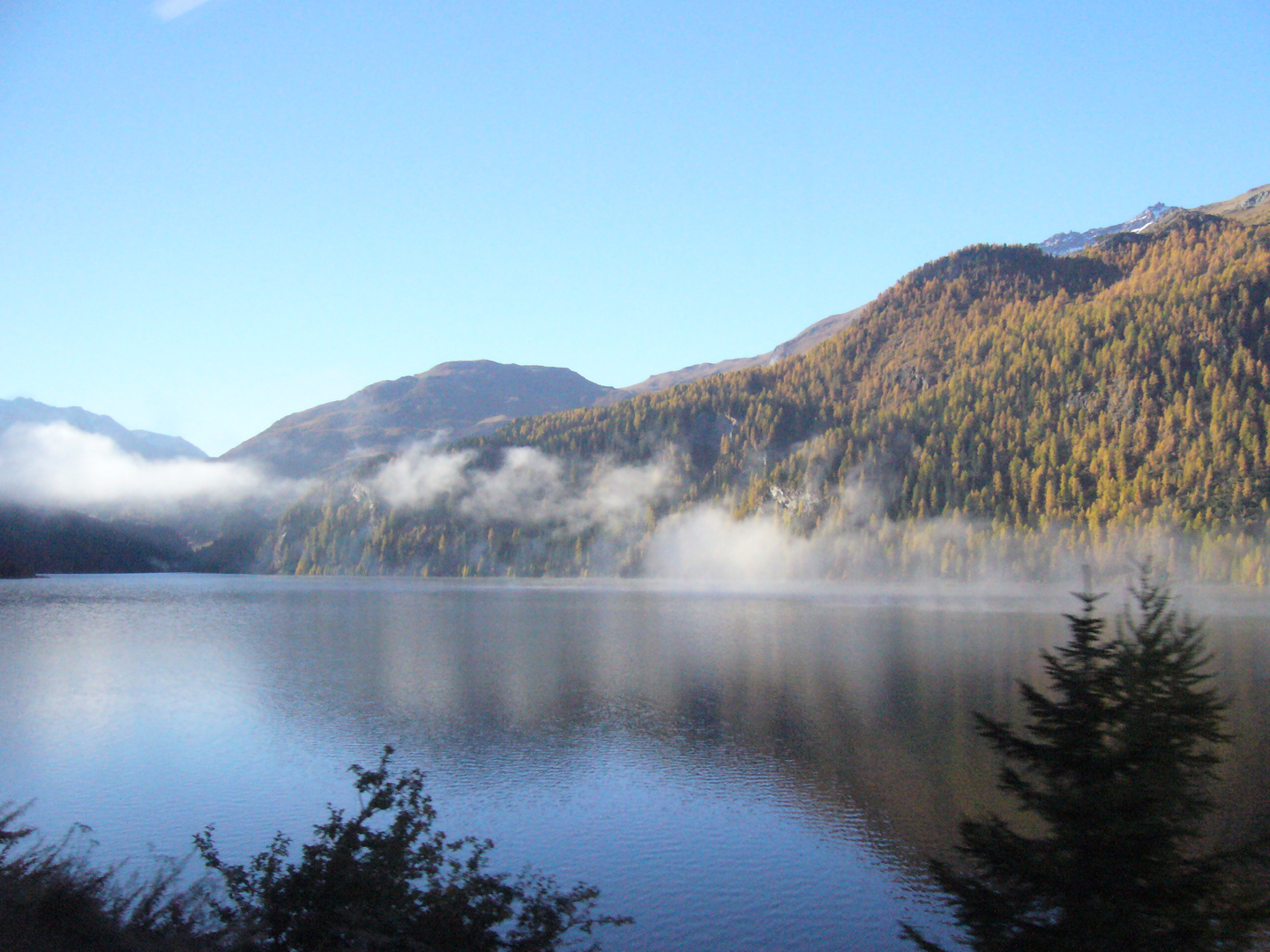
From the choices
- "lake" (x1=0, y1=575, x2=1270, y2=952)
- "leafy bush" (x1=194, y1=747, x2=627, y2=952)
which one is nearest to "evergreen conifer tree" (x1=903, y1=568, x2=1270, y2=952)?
"leafy bush" (x1=194, y1=747, x2=627, y2=952)

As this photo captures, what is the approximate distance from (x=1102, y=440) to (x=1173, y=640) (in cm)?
21304

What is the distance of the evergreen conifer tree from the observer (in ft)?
32.4

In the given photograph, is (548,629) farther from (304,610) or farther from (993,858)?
(993,858)

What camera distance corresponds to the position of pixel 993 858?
1114cm

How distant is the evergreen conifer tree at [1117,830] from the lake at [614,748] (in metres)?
9.44

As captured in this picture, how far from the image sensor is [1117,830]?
1020 cm

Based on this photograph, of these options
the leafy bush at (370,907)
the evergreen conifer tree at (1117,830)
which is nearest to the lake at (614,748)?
the leafy bush at (370,907)

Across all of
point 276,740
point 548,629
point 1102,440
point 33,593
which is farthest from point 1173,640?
point 1102,440

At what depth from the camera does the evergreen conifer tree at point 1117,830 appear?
988 centimetres

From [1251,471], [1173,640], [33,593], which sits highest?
[1251,471]

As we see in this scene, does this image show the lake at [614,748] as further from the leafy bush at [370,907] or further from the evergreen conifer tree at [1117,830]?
the evergreen conifer tree at [1117,830]

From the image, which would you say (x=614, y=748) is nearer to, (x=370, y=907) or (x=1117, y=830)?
(x=370, y=907)

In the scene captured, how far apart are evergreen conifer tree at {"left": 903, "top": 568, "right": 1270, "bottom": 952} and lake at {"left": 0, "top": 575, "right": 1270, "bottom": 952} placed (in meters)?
9.44

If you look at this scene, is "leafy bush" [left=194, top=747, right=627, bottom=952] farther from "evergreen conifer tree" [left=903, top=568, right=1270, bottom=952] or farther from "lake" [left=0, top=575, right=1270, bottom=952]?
"lake" [left=0, top=575, right=1270, bottom=952]
